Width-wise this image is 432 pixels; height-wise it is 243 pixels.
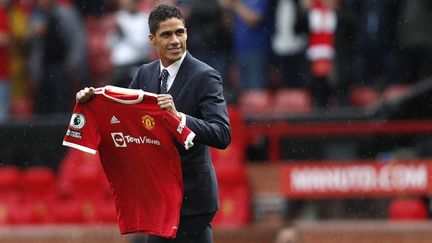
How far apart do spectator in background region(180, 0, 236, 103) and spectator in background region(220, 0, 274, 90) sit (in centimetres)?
20

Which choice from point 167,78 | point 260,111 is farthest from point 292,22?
point 167,78

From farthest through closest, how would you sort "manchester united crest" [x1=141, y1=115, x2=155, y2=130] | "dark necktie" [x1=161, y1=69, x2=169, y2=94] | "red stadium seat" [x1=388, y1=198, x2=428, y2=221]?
"red stadium seat" [x1=388, y1=198, x2=428, y2=221] → "dark necktie" [x1=161, y1=69, x2=169, y2=94] → "manchester united crest" [x1=141, y1=115, x2=155, y2=130]

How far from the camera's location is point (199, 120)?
7809mm

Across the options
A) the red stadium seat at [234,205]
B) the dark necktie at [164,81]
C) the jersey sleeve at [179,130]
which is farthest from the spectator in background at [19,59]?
the jersey sleeve at [179,130]

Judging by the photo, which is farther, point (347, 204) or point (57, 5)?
point (57, 5)

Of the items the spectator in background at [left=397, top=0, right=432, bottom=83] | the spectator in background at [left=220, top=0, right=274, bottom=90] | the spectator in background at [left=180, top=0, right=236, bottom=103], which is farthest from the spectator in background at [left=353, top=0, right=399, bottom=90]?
the spectator in background at [left=180, top=0, right=236, bottom=103]

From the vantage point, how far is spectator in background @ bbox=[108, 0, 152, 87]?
14898 millimetres

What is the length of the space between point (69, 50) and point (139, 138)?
8210 millimetres

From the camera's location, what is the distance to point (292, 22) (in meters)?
14.9

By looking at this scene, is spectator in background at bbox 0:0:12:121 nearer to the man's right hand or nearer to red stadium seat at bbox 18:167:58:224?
red stadium seat at bbox 18:167:58:224

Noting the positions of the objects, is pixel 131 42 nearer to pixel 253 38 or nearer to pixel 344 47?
pixel 253 38

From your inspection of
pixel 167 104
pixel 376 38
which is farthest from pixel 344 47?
pixel 167 104

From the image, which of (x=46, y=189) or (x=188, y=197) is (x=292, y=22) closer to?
(x=46, y=189)

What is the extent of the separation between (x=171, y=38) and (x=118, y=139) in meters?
0.67
